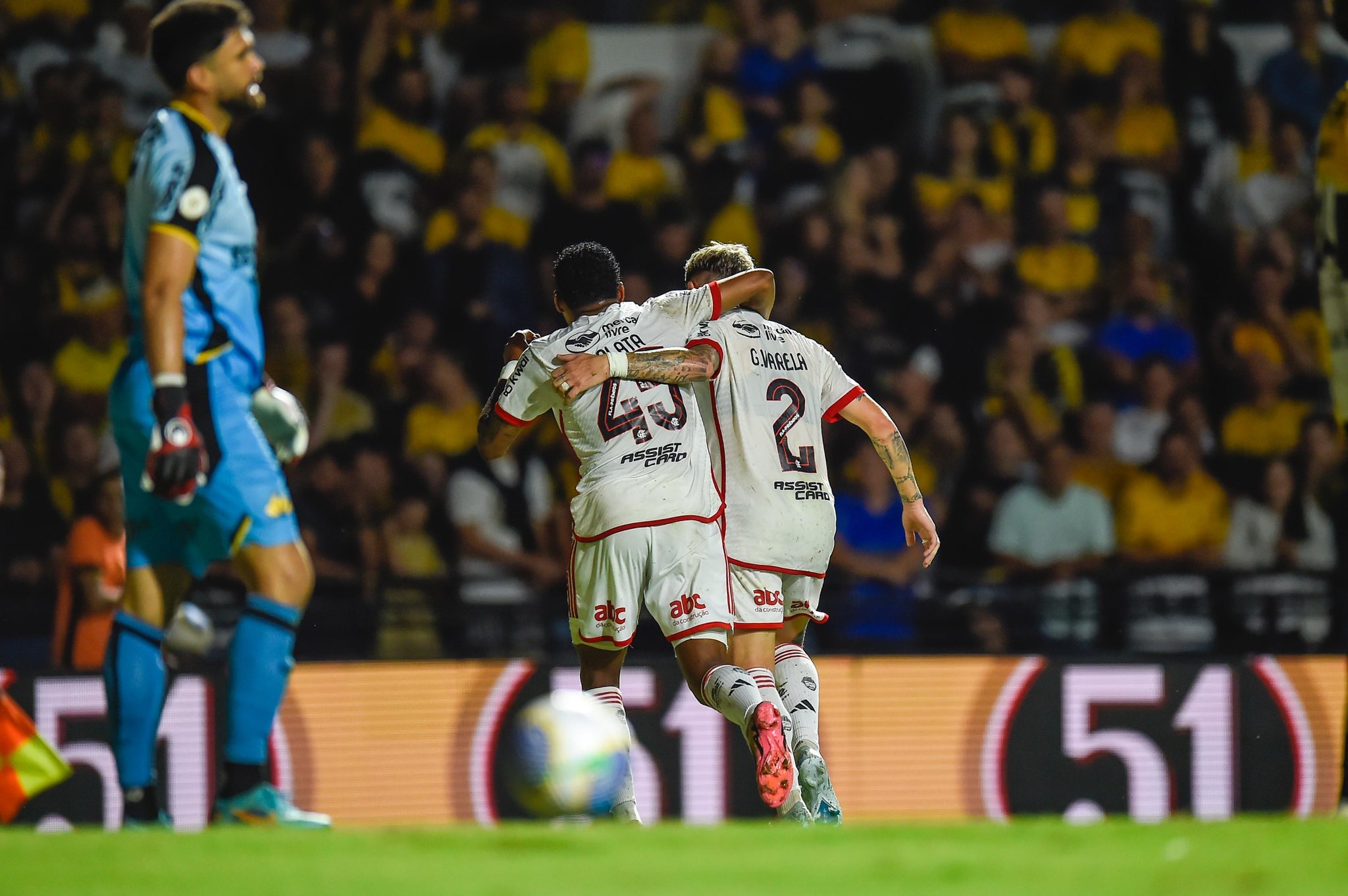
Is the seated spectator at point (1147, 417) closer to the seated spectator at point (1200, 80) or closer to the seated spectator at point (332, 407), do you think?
the seated spectator at point (1200, 80)

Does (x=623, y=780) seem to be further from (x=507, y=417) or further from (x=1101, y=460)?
(x=1101, y=460)

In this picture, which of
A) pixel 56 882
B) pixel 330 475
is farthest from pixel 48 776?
pixel 330 475

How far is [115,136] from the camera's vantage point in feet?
36.5

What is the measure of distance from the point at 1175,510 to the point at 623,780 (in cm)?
566

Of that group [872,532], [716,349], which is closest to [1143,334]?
[872,532]

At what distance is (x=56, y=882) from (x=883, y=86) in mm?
9677

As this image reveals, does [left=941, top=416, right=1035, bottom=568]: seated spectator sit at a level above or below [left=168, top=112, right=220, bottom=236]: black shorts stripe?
below

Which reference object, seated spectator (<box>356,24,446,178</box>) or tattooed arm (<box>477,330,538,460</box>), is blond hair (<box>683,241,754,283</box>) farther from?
seated spectator (<box>356,24,446,178</box>)

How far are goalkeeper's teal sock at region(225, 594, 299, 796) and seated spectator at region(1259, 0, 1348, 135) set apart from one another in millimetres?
9575

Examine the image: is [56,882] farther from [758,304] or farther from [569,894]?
[758,304]

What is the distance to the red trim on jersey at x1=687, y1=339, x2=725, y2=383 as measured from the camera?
6.35 metres

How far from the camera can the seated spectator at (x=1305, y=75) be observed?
479 inches

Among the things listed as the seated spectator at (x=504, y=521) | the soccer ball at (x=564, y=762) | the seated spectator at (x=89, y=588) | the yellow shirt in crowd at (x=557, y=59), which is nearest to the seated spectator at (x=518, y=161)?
the yellow shirt in crowd at (x=557, y=59)

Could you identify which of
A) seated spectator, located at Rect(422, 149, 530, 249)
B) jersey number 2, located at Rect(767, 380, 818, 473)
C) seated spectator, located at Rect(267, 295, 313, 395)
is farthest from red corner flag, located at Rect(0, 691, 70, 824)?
seated spectator, located at Rect(422, 149, 530, 249)
